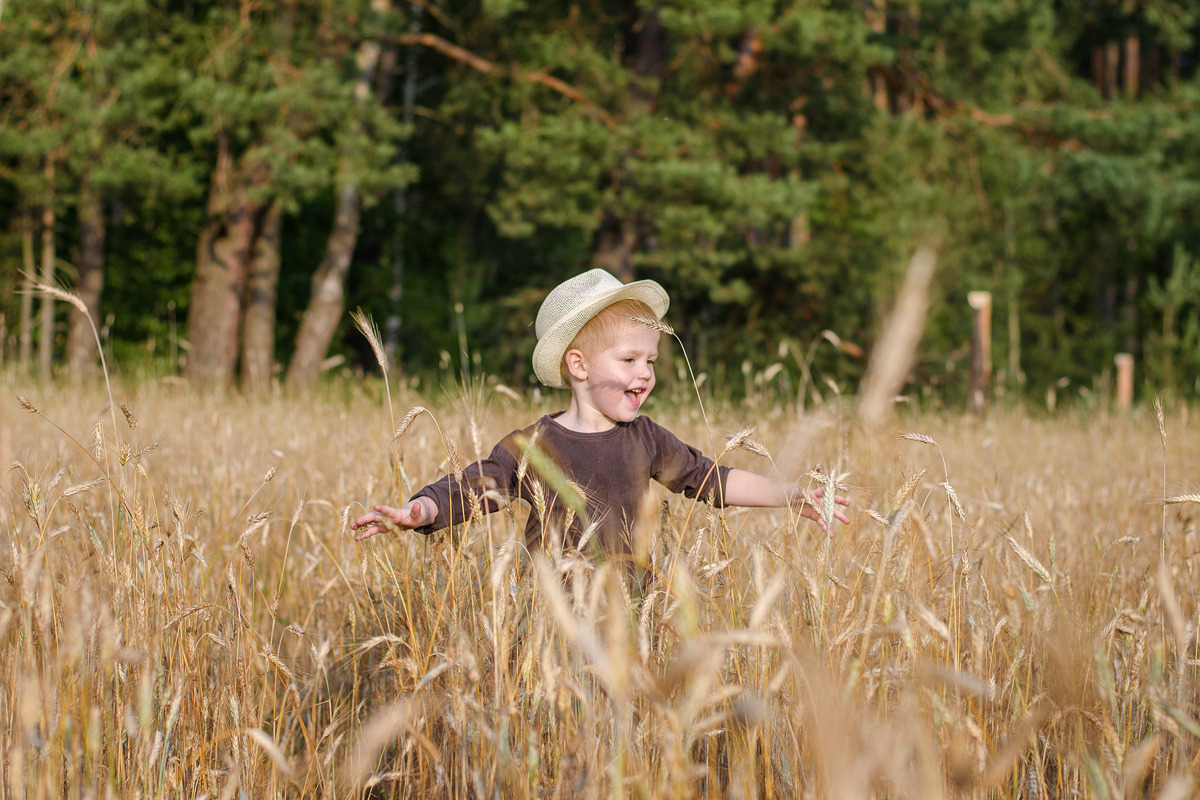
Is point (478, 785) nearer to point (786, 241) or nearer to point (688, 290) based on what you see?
point (688, 290)

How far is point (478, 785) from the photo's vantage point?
4.78ft

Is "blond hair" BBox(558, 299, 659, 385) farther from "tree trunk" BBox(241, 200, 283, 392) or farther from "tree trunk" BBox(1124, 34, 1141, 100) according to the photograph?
"tree trunk" BBox(1124, 34, 1141, 100)

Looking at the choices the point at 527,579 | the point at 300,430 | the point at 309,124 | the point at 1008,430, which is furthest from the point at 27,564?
the point at 309,124

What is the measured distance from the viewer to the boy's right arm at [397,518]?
1.82 metres

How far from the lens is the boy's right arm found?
5.96ft

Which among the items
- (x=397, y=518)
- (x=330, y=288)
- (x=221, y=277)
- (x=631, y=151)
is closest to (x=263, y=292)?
(x=221, y=277)

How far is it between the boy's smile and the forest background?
682 centimetres

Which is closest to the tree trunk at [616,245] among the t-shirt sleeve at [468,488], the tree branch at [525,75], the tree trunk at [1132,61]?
the tree branch at [525,75]

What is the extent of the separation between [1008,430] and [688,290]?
7785mm

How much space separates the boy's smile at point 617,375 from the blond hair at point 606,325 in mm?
14

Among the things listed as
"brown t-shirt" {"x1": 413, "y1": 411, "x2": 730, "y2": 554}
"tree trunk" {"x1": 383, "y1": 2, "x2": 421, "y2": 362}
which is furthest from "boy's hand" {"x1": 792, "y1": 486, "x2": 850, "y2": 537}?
"tree trunk" {"x1": 383, "y1": 2, "x2": 421, "y2": 362}

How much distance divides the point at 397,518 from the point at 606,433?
0.71m

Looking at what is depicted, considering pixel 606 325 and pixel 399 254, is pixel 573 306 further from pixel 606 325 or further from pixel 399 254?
pixel 399 254

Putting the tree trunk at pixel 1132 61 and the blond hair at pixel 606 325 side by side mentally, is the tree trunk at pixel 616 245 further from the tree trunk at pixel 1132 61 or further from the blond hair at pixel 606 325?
the tree trunk at pixel 1132 61
